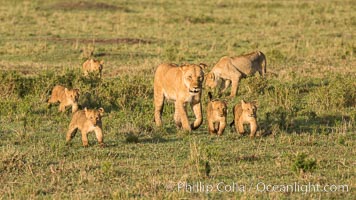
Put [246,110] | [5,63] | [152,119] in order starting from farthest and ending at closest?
[5,63]
[152,119]
[246,110]

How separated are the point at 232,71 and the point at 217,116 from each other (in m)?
4.26

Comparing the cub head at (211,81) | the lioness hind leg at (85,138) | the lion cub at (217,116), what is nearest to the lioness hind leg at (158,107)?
the lion cub at (217,116)

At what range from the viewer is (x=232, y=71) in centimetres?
1533

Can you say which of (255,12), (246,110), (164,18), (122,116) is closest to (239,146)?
(246,110)

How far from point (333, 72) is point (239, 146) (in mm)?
7955

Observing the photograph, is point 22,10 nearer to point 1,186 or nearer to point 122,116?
point 122,116

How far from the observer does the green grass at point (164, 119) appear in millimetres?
8711

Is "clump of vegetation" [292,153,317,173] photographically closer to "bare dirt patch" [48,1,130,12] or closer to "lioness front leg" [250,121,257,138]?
"lioness front leg" [250,121,257,138]

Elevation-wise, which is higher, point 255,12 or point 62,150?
point 255,12

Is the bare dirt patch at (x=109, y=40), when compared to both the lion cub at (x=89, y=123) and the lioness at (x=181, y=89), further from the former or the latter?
the lion cub at (x=89, y=123)

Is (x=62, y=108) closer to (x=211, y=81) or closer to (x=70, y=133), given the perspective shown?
(x=70, y=133)

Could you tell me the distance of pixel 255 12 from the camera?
3566cm

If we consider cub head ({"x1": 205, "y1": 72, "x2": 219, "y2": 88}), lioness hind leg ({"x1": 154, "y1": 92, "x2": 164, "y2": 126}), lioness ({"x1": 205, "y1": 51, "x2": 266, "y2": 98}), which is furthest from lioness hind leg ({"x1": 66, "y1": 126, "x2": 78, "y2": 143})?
cub head ({"x1": 205, "y1": 72, "x2": 219, "y2": 88})

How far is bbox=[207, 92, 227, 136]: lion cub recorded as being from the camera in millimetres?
11109
